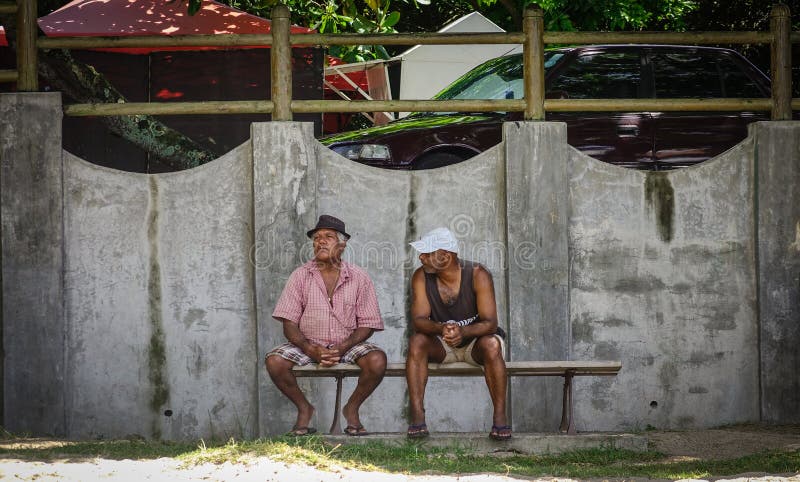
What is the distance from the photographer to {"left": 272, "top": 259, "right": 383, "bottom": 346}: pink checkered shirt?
7148 millimetres

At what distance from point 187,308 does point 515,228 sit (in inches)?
93.4

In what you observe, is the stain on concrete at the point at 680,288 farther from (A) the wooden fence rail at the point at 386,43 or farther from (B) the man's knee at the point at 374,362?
(B) the man's knee at the point at 374,362

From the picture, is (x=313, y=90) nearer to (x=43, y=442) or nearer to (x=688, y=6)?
(x=43, y=442)

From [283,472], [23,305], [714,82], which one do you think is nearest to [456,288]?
[283,472]

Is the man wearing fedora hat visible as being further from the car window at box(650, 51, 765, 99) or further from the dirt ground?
the car window at box(650, 51, 765, 99)

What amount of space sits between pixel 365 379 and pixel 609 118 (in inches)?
143

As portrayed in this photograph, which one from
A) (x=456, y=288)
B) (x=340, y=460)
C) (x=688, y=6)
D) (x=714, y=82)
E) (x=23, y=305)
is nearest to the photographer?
(x=340, y=460)

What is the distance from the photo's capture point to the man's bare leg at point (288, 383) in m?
6.99

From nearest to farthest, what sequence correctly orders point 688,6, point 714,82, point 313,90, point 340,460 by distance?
point 340,460 → point 714,82 → point 313,90 → point 688,6

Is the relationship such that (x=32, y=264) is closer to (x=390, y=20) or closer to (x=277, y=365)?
(x=277, y=365)

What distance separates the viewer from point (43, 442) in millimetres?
7113

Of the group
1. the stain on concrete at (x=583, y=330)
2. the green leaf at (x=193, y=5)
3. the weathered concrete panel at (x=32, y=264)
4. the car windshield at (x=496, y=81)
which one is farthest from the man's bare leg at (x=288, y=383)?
the car windshield at (x=496, y=81)

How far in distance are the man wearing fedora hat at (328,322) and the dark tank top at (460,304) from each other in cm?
39

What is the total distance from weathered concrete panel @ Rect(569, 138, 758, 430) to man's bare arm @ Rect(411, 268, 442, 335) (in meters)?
1.32
